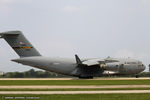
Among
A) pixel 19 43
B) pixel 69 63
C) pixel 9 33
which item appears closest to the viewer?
pixel 9 33

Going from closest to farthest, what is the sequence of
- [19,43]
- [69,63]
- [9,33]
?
1. [9,33]
2. [19,43]
3. [69,63]

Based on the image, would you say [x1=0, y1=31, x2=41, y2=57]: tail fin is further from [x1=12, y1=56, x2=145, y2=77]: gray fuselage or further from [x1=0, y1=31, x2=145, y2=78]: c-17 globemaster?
[x1=12, y1=56, x2=145, y2=77]: gray fuselage

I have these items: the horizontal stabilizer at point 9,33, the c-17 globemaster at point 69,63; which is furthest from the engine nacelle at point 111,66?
the horizontal stabilizer at point 9,33

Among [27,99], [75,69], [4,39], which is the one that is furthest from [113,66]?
[27,99]

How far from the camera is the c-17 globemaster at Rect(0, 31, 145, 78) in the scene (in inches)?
2199

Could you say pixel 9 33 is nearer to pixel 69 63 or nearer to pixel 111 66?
pixel 69 63

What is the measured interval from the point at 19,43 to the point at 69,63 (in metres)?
9.47

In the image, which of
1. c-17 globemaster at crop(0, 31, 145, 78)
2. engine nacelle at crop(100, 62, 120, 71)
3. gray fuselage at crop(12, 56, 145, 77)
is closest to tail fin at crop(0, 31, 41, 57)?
c-17 globemaster at crop(0, 31, 145, 78)

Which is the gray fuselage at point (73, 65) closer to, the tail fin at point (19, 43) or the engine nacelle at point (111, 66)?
the engine nacelle at point (111, 66)

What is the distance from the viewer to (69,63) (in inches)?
2290

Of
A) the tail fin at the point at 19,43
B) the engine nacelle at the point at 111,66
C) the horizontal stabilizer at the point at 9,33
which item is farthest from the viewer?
the engine nacelle at the point at 111,66

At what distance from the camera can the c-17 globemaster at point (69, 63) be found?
55844 millimetres

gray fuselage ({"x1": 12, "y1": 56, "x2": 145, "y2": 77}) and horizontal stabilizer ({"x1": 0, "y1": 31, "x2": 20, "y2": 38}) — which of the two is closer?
horizontal stabilizer ({"x1": 0, "y1": 31, "x2": 20, "y2": 38})

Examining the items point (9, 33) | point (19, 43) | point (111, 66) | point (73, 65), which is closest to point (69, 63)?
point (73, 65)
